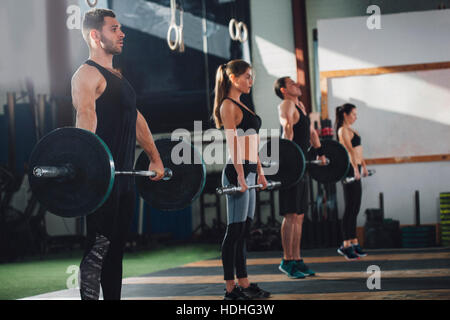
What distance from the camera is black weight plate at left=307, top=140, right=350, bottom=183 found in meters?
4.77

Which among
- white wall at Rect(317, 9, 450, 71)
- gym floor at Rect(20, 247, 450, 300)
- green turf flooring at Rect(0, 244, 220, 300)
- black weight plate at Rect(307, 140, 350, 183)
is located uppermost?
white wall at Rect(317, 9, 450, 71)

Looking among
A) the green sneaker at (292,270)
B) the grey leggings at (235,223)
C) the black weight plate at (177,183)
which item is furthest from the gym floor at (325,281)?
the black weight plate at (177,183)

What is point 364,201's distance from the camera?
24.4ft

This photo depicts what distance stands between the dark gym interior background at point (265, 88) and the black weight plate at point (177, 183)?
12.5 ft

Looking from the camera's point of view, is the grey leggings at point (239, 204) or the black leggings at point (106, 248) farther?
the grey leggings at point (239, 204)

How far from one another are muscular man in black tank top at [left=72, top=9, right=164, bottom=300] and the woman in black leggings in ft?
11.7

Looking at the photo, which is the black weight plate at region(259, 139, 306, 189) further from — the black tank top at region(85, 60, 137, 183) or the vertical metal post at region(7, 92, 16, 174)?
the vertical metal post at region(7, 92, 16, 174)

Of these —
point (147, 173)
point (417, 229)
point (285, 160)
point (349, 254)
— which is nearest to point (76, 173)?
point (147, 173)

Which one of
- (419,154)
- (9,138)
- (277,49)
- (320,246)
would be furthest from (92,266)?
(277,49)

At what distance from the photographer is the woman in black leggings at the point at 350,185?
559cm

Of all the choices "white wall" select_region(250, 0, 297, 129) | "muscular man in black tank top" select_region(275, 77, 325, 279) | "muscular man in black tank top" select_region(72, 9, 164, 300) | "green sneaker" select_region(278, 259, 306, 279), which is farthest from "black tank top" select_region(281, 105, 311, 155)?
"white wall" select_region(250, 0, 297, 129)

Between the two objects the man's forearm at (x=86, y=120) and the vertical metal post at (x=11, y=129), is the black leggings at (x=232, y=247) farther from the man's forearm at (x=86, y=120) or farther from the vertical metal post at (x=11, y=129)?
the vertical metal post at (x=11, y=129)
